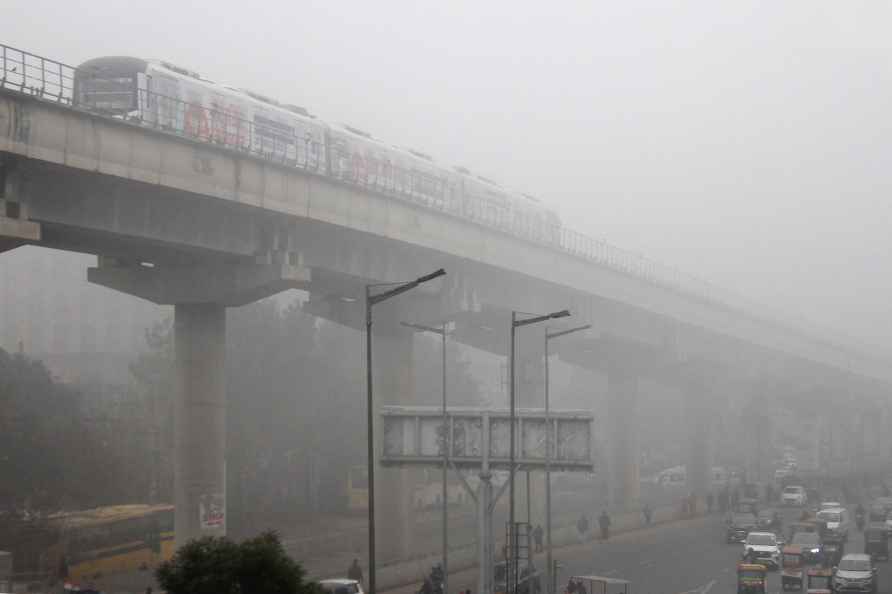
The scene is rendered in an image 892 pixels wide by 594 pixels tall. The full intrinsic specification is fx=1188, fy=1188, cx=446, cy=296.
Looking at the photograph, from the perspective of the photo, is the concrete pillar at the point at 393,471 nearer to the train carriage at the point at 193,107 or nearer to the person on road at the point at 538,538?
the person on road at the point at 538,538

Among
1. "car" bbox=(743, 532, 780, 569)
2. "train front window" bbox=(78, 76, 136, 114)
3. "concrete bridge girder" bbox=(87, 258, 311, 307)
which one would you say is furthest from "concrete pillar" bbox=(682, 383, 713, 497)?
"train front window" bbox=(78, 76, 136, 114)

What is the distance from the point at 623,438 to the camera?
9331 centimetres

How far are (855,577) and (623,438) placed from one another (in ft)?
171

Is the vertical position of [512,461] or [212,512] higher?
[512,461]

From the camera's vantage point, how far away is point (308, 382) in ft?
262

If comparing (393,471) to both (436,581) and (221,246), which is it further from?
(221,246)

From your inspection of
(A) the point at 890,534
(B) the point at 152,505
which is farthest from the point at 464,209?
(A) the point at 890,534

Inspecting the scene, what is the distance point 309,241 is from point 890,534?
119ft

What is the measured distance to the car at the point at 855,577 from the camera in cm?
4116

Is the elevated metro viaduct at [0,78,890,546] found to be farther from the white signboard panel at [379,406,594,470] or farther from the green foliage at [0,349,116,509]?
the green foliage at [0,349,116,509]

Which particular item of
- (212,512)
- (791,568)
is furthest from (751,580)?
(212,512)

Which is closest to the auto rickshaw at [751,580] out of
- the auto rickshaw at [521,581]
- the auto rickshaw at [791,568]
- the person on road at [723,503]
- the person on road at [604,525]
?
the auto rickshaw at [791,568]

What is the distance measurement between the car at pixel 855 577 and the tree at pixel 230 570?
91.3ft

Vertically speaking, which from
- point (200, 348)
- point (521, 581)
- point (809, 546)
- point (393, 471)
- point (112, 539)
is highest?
point (200, 348)
